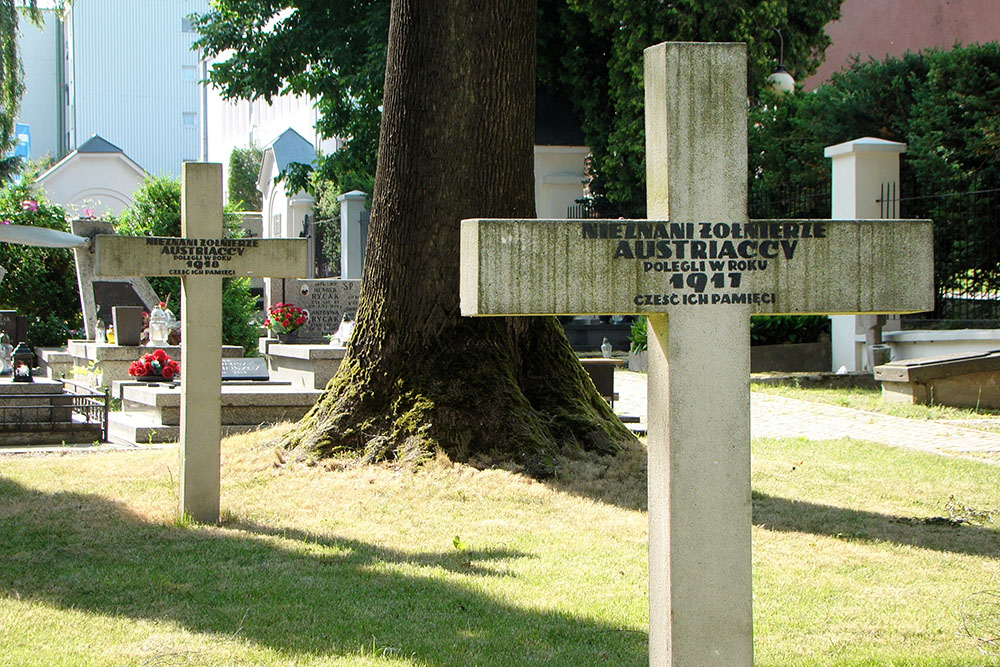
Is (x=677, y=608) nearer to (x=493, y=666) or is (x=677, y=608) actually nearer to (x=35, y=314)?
(x=493, y=666)

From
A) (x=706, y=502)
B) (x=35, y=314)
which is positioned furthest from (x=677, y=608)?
(x=35, y=314)

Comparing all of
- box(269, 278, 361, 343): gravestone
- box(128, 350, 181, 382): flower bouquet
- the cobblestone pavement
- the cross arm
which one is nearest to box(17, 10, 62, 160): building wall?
box(269, 278, 361, 343): gravestone

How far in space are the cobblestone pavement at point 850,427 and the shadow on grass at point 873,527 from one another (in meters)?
2.02

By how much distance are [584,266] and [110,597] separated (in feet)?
10.1

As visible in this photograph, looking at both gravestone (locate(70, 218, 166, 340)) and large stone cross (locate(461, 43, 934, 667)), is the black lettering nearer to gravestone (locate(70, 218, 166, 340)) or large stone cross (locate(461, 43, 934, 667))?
large stone cross (locate(461, 43, 934, 667))

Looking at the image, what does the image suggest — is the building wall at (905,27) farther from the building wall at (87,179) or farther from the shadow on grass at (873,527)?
the building wall at (87,179)

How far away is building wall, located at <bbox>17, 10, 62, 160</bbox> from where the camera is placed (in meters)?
69.7

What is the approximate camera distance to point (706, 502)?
128 inches

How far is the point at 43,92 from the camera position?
2820 inches

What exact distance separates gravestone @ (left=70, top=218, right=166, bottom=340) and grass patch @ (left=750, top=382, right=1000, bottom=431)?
11042 millimetres

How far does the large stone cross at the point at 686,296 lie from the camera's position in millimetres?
3209

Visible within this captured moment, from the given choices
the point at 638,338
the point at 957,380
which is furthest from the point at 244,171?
the point at 957,380

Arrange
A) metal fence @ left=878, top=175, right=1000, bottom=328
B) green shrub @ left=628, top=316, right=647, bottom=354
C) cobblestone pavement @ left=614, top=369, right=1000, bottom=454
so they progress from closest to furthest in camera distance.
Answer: cobblestone pavement @ left=614, top=369, right=1000, bottom=454 < metal fence @ left=878, top=175, right=1000, bottom=328 < green shrub @ left=628, top=316, right=647, bottom=354

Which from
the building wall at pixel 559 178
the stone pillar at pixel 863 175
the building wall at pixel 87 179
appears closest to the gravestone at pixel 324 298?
the building wall at pixel 559 178
